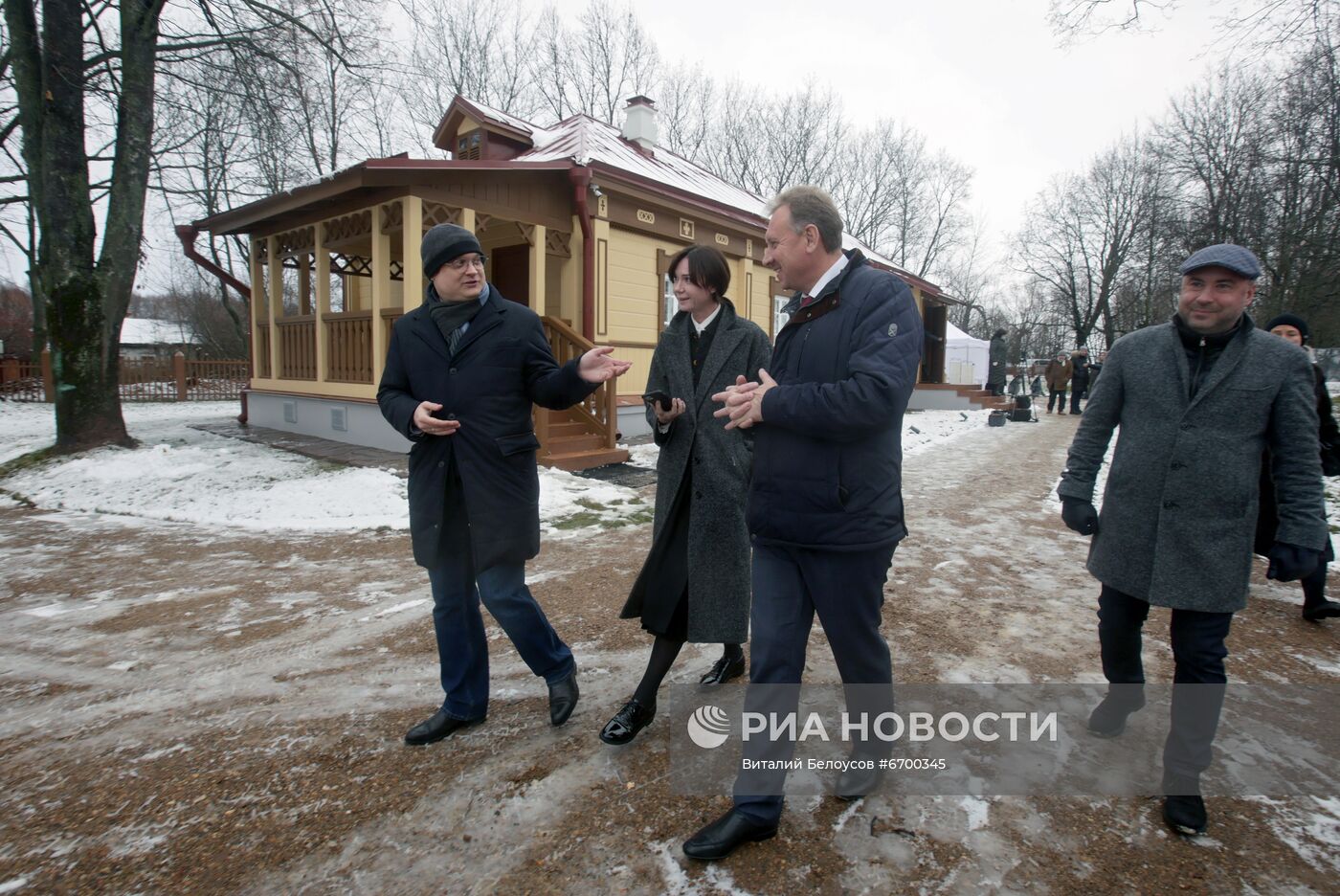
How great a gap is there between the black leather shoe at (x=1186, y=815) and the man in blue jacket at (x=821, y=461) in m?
0.88

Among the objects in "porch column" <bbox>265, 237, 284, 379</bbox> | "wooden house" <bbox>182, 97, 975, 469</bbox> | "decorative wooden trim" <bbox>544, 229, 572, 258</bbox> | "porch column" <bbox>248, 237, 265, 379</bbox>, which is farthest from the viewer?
"porch column" <bbox>248, 237, 265, 379</bbox>

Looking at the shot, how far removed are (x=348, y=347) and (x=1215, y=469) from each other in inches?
413

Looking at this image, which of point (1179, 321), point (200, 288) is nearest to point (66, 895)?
point (1179, 321)

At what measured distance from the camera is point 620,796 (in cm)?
238

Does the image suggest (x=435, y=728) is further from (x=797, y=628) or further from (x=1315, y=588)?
(x=1315, y=588)

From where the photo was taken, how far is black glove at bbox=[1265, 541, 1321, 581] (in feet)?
7.41

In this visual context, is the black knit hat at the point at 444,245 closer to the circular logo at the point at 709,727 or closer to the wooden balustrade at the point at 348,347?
the circular logo at the point at 709,727

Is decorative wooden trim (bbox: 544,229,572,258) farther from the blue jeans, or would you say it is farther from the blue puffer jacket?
the blue puffer jacket

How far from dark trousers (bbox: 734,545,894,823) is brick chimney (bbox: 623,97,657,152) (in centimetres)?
1506

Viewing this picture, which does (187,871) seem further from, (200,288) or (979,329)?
(979,329)

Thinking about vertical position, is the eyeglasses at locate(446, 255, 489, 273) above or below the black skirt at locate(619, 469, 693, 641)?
above

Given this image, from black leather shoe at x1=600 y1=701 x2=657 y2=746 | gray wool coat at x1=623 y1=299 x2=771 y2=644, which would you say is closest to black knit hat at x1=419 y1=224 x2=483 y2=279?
gray wool coat at x1=623 y1=299 x2=771 y2=644

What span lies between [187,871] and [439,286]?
77.1 inches

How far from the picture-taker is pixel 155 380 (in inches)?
828
